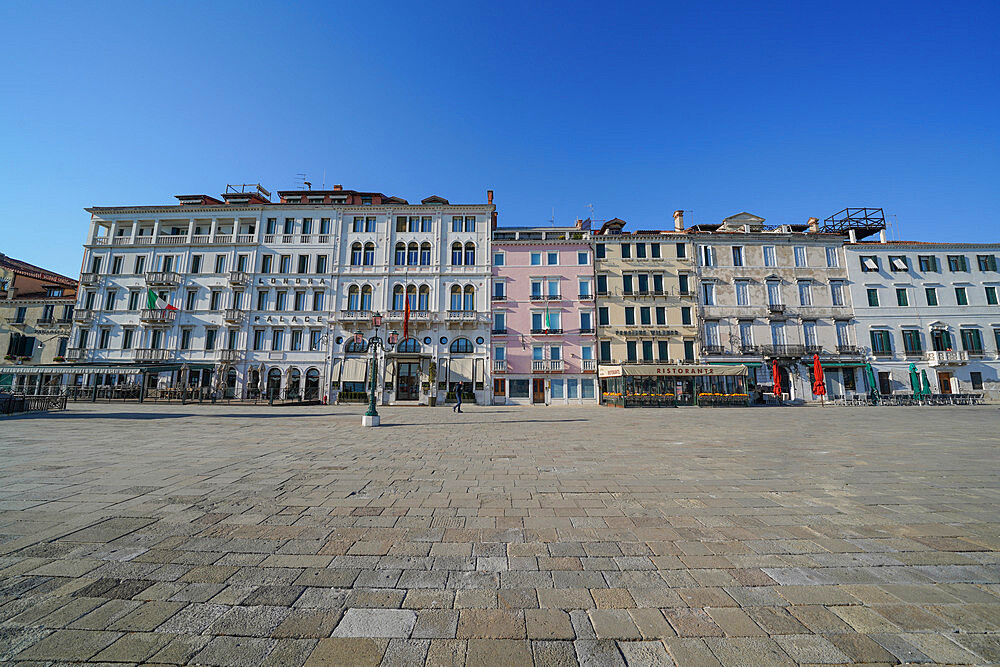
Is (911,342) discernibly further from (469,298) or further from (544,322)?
(469,298)

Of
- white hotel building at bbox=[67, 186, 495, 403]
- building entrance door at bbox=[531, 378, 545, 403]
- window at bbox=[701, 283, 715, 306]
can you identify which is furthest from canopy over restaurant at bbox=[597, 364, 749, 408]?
white hotel building at bbox=[67, 186, 495, 403]

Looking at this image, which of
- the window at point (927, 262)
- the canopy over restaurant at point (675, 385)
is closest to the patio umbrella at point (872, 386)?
the canopy over restaurant at point (675, 385)

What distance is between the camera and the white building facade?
2845 centimetres

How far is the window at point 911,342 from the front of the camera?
A: 29008 mm

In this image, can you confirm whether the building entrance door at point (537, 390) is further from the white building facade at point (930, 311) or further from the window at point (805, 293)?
the white building facade at point (930, 311)

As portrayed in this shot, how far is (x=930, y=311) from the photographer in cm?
2945

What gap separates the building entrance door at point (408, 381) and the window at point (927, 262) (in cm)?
4063

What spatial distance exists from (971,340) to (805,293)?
12.2m

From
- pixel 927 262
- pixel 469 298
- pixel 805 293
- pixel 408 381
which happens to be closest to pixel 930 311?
pixel 927 262

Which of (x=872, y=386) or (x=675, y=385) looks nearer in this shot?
(x=675, y=385)

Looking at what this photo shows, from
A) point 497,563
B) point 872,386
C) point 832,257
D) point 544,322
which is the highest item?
point 832,257

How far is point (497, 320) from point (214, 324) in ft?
73.6

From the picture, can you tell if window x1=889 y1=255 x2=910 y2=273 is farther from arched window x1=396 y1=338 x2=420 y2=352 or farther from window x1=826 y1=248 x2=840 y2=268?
arched window x1=396 y1=338 x2=420 y2=352

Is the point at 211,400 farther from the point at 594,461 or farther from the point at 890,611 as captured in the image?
the point at 890,611
